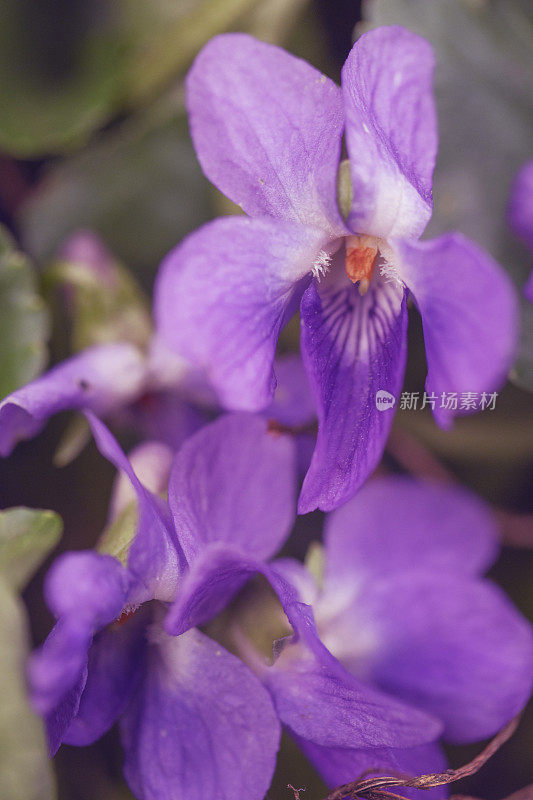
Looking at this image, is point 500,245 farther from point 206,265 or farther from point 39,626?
point 39,626

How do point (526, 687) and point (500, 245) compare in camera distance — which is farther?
point (500, 245)

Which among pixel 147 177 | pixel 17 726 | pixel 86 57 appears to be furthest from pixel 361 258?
pixel 86 57

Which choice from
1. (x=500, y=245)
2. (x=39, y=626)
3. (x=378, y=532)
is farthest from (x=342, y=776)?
(x=500, y=245)

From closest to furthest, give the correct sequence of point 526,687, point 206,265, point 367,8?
point 206,265
point 526,687
point 367,8

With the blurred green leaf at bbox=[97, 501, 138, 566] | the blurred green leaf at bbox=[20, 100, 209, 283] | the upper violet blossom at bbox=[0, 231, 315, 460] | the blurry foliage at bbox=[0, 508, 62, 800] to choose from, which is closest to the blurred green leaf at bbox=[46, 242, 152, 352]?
the upper violet blossom at bbox=[0, 231, 315, 460]

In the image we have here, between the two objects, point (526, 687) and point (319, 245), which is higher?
point (319, 245)

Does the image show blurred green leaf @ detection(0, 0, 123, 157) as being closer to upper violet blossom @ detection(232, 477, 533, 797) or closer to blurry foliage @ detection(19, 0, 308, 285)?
blurry foliage @ detection(19, 0, 308, 285)

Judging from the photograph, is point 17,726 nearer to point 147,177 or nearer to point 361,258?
point 361,258
